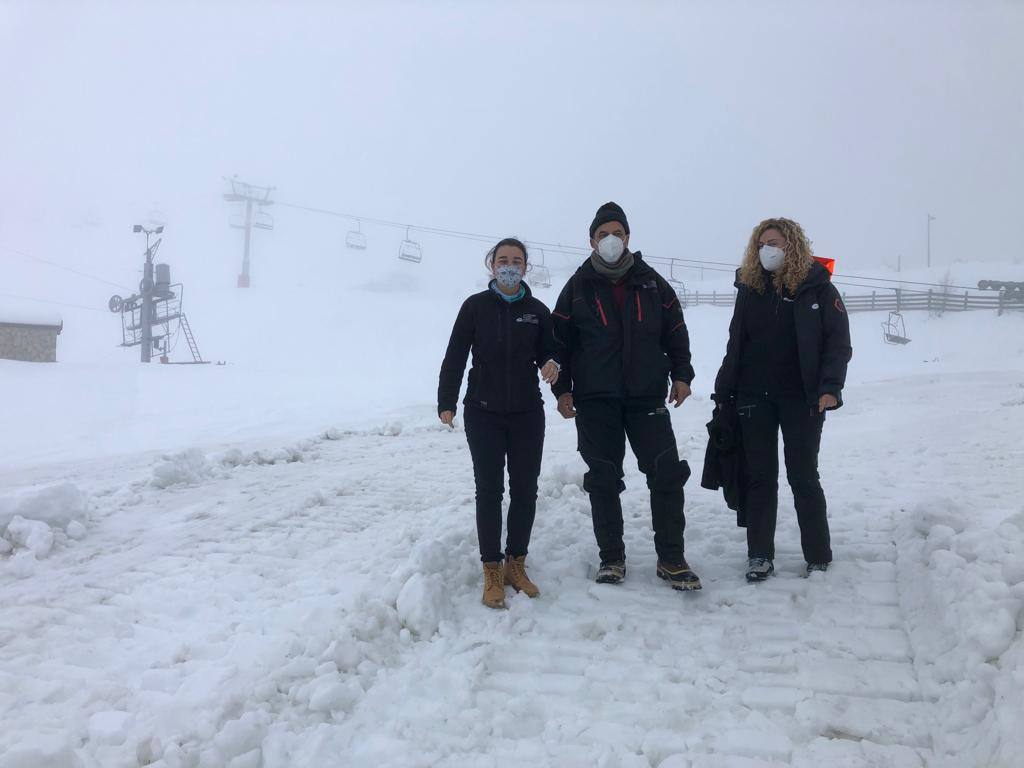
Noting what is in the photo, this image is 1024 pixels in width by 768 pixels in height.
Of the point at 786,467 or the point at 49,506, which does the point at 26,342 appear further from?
the point at 786,467

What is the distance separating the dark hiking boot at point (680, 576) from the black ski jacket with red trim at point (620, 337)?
3.07 ft

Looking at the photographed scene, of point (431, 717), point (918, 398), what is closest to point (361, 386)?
point (918, 398)

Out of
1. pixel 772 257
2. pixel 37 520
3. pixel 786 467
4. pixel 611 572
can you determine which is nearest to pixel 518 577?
pixel 611 572

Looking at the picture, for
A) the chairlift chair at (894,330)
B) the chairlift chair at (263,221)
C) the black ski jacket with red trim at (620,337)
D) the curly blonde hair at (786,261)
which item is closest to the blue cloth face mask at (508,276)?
the black ski jacket with red trim at (620,337)

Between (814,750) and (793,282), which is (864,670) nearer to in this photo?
(814,750)

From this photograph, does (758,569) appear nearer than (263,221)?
Yes

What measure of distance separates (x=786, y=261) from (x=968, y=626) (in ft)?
6.55

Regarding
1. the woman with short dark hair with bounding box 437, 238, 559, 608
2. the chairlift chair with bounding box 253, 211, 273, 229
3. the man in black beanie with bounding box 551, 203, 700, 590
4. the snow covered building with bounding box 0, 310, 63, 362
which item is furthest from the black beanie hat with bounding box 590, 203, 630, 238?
the chairlift chair with bounding box 253, 211, 273, 229

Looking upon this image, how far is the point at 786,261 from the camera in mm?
4000

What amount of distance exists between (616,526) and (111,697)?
2525 millimetres

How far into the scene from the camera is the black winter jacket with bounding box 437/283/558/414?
12.7ft

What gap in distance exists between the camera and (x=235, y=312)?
131 ft

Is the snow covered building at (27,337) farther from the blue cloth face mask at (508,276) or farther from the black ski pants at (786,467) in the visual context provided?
the black ski pants at (786,467)

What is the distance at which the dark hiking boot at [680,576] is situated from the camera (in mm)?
3811
